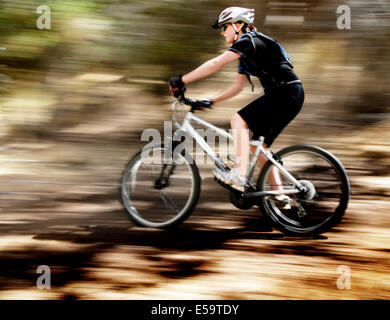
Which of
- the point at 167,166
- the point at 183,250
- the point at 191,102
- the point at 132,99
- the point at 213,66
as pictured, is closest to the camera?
the point at 183,250

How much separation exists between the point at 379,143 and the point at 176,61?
10.5 feet

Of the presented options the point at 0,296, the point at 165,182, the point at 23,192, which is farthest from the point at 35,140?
the point at 0,296

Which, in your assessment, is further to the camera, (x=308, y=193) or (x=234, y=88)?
(x=234, y=88)

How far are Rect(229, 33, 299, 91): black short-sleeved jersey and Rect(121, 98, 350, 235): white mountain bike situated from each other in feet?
1.82

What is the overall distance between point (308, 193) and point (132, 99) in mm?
3770

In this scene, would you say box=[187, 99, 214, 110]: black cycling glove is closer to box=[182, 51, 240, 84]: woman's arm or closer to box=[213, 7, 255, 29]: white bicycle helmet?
box=[182, 51, 240, 84]: woman's arm

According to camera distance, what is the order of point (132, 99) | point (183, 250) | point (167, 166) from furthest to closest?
point (132, 99), point (167, 166), point (183, 250)

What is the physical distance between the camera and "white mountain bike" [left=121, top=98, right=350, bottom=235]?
3539mm

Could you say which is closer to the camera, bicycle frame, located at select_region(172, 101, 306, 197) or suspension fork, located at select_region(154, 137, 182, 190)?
bicycle frame, located at select_region(172, 101, 306, 197)

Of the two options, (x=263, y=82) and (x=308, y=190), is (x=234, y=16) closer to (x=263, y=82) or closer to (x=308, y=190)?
(x=263, y=82)

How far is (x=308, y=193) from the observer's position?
11.7 ft

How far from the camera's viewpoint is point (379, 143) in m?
5.42

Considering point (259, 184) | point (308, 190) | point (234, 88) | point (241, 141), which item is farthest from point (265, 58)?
point (308, 190)

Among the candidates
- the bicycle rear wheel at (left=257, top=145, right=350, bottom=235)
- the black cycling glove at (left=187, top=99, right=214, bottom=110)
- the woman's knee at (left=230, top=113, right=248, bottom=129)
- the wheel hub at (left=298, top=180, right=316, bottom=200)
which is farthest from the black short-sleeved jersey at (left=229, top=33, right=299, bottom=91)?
the wheel hub at (left=298, top=180, right=316, bottom=200)
